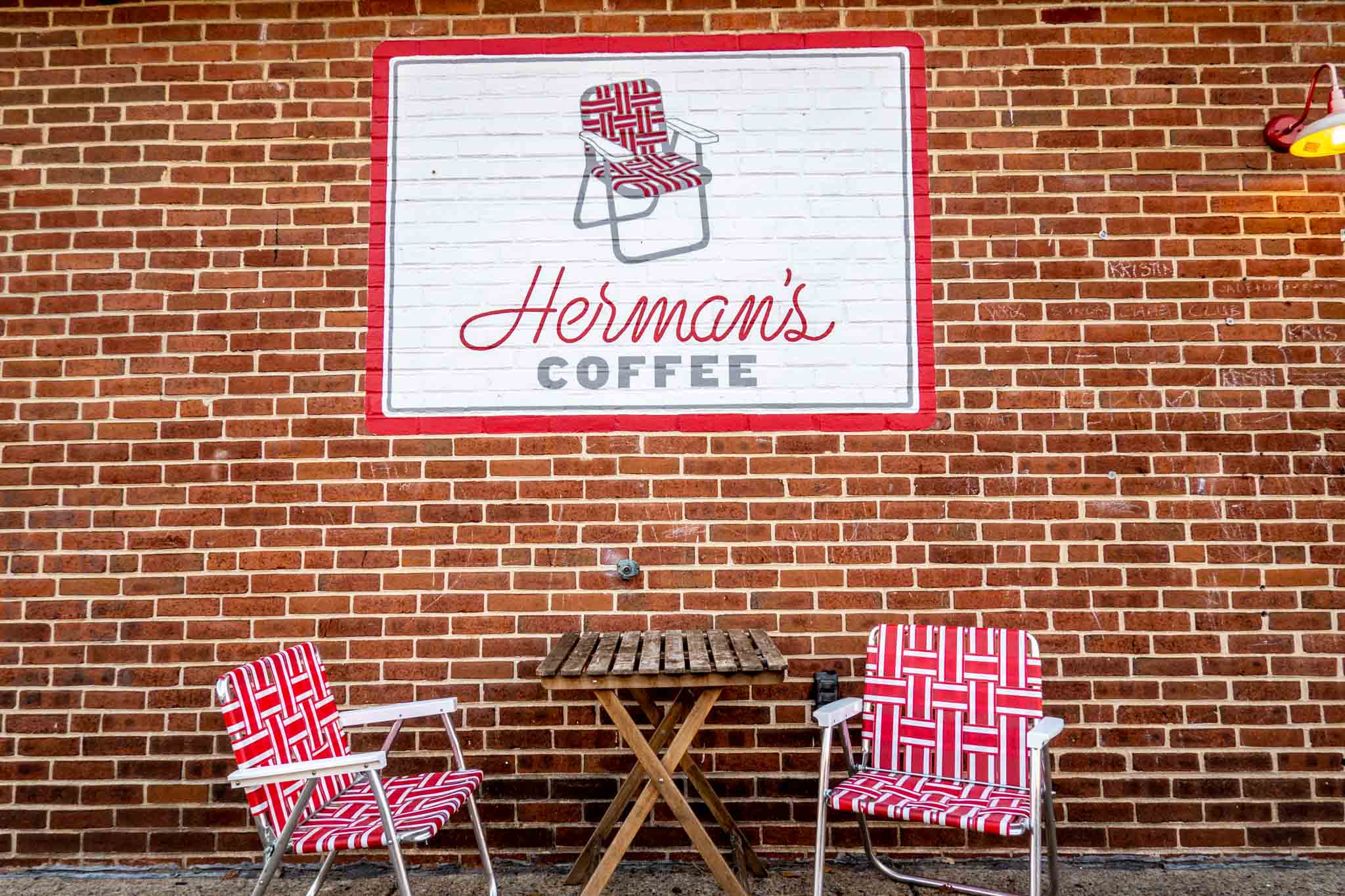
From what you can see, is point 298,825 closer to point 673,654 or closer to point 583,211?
point 673,654

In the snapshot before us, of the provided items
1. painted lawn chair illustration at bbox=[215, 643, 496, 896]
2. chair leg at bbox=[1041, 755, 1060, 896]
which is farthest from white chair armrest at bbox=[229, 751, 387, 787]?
chair leg at bbox=[1041, 755, 1060, 896]

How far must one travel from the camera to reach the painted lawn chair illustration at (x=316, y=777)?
91.6 inches

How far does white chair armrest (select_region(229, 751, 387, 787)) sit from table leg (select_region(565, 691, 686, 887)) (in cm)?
87

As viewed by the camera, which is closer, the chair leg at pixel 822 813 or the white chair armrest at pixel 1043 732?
the white chair armrest at pixel 1043 732

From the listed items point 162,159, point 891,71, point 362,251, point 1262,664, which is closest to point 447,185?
point 362,251

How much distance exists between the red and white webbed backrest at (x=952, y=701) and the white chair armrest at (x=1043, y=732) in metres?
0.23

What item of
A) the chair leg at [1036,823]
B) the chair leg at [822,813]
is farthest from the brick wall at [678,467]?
the chair leg at [1036,823]

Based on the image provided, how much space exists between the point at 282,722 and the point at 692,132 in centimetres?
274

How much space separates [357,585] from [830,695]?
1946mm

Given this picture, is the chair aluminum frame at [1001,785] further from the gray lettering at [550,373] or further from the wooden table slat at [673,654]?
the gray lettering at [550,373]

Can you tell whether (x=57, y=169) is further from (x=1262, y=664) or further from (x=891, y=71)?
(x=1262, y=664)

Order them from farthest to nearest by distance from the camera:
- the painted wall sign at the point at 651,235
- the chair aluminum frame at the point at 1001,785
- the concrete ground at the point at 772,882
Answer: the painted wall sign at the point at 651,235
the concrete ground at the point at 772,882
the chair aluminum frame at the point at 1001,785

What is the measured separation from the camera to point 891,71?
11.4 ft

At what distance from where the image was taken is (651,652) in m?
2.76
